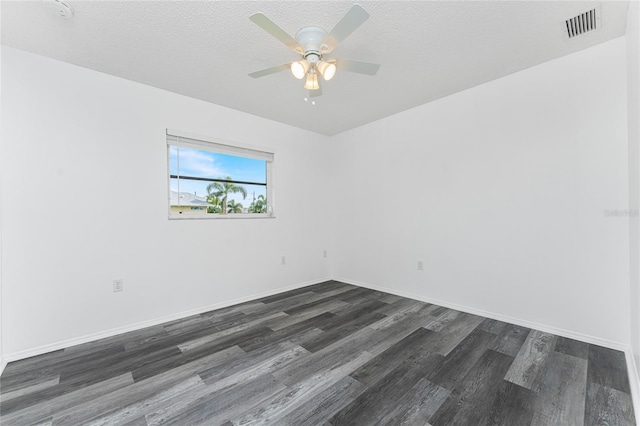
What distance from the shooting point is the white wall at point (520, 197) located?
2.22m

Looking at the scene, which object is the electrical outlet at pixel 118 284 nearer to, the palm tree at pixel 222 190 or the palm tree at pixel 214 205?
the palm tree at pixel 214 205

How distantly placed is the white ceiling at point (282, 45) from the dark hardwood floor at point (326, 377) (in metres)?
2.50

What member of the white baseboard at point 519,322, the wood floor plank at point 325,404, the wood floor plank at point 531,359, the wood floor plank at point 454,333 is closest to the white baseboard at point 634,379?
the white baseboard at point 519,322

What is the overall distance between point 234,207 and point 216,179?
0.43 metres

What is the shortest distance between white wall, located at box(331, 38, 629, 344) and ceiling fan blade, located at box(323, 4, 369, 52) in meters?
2.02

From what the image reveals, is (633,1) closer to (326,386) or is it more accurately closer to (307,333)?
(326,386)

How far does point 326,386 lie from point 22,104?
330cm

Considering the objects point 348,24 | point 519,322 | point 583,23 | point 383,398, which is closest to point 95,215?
point 348,24

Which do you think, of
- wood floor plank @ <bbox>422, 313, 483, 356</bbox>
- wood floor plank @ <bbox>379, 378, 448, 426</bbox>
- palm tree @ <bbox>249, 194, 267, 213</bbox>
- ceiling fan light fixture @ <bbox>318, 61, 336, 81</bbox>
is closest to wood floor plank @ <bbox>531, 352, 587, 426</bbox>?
wood floor plank @ <bbox>379, 378, 448, 426</bbox>

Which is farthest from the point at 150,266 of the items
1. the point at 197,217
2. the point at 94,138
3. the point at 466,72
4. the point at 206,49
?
the point at 466,72

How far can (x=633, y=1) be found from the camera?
1.67 meters

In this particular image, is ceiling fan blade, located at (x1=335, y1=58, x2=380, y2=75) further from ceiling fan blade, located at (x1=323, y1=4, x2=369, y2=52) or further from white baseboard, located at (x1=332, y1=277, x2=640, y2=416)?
white baseboard, located at (x1=332, y1=277, x2=640, y2=416)

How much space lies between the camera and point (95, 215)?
8.30 ft

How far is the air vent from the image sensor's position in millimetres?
1907
